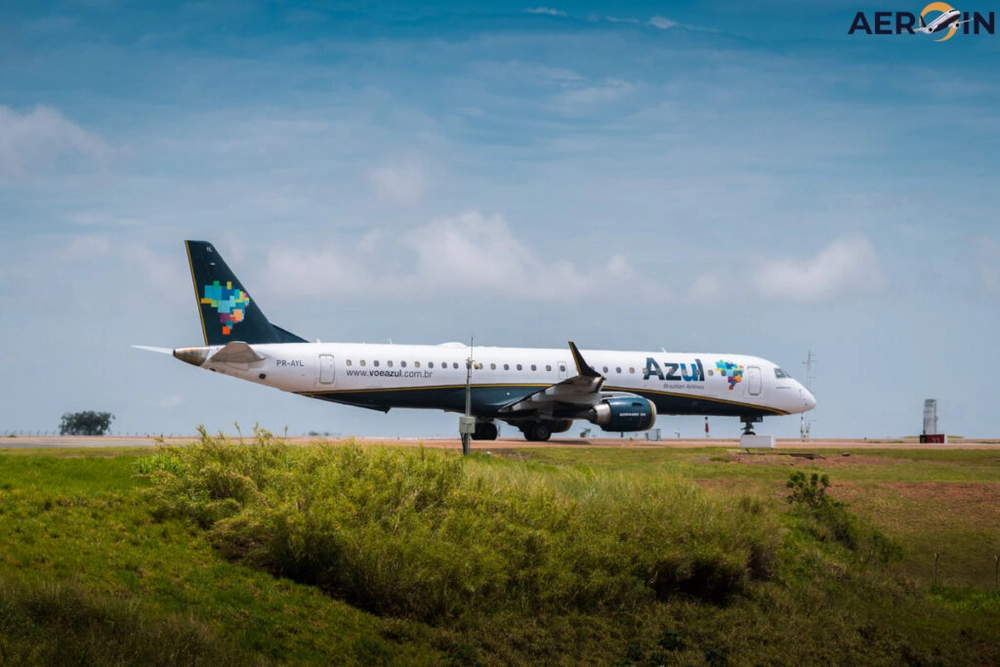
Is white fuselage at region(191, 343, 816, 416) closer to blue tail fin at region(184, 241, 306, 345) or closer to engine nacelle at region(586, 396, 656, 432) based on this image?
blue tail fin at region(184, 241, 306, 345)

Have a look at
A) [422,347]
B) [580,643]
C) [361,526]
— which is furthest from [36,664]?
[422,347]

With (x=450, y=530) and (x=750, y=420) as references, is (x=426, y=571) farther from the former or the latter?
(x=750, y=420)

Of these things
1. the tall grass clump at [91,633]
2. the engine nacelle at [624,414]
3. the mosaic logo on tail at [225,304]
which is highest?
the mosaic logo on tail at [225,304]

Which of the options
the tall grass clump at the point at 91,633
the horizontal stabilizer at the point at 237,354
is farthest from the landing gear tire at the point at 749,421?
the tall grass clump at the point at 91,633

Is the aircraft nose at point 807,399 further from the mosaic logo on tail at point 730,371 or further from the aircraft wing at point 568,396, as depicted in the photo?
the aircraft wing at point 568,396

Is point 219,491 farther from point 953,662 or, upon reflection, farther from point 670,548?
point 953,662

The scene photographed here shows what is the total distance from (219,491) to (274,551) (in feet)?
7.12

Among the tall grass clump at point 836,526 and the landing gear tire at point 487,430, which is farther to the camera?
the landing gear tire at point 487,430

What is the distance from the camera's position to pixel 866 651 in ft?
63.4

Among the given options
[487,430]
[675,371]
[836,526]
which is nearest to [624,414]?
[675,371]

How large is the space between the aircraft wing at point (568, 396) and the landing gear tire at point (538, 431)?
647 millimetres

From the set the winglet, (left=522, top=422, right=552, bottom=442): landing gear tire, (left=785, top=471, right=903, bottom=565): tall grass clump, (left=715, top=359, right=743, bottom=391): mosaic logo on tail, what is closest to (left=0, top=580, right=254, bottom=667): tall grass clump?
(left=785, top=471, right=903, bottom=565): tall grass clump

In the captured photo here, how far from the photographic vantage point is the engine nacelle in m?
40.8

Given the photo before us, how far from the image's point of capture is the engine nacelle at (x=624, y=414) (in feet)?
134
